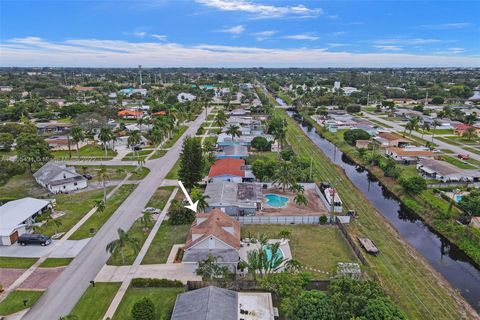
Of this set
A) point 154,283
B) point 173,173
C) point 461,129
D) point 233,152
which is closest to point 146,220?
point 154,283

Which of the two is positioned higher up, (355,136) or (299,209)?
(355,136)

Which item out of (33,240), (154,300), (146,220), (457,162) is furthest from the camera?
(457,162)

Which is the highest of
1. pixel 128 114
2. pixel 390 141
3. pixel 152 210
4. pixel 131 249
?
pixel 128 114

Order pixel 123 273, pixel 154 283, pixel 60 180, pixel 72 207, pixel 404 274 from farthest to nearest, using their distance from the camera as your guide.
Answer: pixel 60 180, pixel 72 207, pixel 404 274, pixel 123 273, pixel 154 283

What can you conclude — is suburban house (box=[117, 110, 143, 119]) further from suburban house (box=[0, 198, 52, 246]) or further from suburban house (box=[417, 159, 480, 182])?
suburban house (box=[417, 159, 480, 182])

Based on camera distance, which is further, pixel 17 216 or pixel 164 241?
pixel 17 216

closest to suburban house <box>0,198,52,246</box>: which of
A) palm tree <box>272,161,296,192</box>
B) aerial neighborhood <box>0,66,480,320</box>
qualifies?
aerial neighborhood <box>0,66,480,320</box>

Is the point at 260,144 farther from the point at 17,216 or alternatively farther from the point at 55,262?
the point at 55,262
